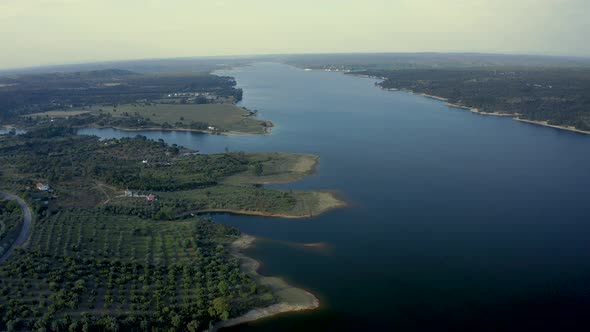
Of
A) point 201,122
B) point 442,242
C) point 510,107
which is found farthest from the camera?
point 510,107

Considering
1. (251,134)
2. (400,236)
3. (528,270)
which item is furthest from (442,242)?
(251,134)

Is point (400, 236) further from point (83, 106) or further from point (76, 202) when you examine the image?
point (83, 106)

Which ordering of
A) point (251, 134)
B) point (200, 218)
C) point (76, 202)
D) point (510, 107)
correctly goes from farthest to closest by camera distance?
point (510, 107) < point (251, 134) < point (76, 202) < point (200, 218)

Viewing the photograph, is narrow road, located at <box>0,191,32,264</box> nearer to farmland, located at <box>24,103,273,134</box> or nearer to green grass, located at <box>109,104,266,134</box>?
farmland, located at <box>24,103,273,134</box>

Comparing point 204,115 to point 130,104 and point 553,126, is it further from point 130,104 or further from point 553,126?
point 553,126

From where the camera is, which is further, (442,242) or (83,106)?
(83,106)

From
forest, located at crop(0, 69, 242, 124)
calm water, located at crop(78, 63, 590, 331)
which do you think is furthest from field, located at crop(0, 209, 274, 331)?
forest, located at crop(0, 69, 242, 124)
